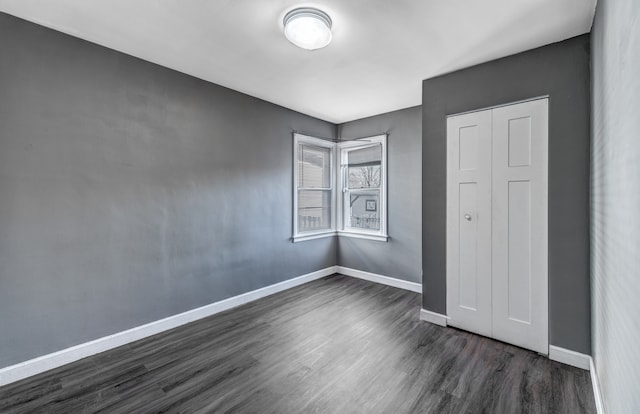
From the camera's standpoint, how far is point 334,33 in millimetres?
2215

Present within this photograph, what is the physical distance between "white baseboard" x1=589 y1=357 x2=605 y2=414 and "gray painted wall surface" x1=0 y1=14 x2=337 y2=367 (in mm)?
3166

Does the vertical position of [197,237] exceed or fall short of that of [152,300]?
it exceeds it

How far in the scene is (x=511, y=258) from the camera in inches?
97.3

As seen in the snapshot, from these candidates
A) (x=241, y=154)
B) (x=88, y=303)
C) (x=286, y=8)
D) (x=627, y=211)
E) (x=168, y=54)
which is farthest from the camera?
(x=241, y=154)

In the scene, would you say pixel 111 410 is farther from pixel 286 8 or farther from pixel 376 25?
pixel 376 25

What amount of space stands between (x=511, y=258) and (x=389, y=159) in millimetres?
2181

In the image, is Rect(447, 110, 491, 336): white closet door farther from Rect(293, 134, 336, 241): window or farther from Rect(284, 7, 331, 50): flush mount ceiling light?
Rect(293, 134, 336, 241): window

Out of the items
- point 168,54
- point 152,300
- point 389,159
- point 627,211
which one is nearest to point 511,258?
point 627,211

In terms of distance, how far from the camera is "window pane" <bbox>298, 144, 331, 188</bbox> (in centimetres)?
432

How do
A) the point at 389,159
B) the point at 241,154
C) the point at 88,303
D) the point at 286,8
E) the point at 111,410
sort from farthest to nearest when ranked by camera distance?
the point at 389,159, the point at 241,154, the point at 88,303, the point at 286,8, the point at 111,410

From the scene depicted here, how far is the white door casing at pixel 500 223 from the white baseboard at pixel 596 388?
299mm

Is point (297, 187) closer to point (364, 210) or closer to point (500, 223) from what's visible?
point (364, 210)

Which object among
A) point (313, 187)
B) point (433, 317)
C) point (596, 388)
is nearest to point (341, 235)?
point (313, 187)

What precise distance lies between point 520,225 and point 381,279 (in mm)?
2214
